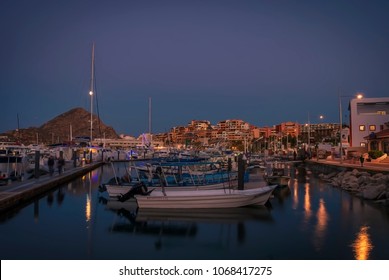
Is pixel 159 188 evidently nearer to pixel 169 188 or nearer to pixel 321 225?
pixel 169 188

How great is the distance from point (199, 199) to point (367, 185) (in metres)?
13.0

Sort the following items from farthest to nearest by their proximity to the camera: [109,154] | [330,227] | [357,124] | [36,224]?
[109,154]
[357,124]
[36,224]
[330,227]

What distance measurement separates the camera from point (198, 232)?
49.3 ft

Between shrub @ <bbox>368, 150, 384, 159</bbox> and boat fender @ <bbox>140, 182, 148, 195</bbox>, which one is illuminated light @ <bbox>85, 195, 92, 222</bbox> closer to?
boat fender @ <bbox>140, 182, 148, 195</bbox>

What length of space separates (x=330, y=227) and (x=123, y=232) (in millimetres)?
8826

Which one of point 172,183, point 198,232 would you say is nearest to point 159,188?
point 172,183

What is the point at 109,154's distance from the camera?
8050cm

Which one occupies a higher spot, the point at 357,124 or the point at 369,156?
the point at 357,124

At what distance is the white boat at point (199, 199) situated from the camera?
18.9 m

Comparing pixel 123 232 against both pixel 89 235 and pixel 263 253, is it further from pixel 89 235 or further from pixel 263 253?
pixel 263 253

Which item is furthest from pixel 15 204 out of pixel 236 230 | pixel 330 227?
pixel 330 227

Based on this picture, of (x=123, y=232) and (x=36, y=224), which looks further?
(x=36, y=224)

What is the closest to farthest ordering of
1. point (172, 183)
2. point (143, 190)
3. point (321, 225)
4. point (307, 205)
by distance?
1. point (321, 225)
2. point (143, 190)
3. point (307, 205)
4. point (172, 183)

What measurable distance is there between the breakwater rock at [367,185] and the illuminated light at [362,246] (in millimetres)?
7574
